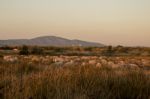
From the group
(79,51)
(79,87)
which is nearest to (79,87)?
(79,87)

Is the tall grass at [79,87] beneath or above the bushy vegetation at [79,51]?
above

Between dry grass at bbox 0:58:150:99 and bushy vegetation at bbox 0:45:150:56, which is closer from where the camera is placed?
dry grass at bbox 0:58:150:99

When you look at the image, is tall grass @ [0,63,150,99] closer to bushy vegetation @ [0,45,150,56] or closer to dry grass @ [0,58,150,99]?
dry grass @ [0,58,150,99]

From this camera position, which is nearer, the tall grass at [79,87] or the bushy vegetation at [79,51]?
the tall grass at [79,87]

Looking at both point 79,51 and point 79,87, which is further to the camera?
point 79,51

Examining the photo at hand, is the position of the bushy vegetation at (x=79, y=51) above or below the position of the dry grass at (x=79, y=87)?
below

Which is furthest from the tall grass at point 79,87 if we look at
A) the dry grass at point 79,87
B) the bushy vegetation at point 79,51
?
the bushy vegetation at point 79,51

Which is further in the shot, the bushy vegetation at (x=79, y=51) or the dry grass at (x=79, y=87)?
the bushy vegetation at (x=79, y=51)

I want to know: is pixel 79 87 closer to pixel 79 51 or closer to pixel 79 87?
pixel 79 87

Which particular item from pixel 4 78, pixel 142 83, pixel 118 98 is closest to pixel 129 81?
pixel 142 83

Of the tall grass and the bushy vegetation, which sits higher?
the tall grass

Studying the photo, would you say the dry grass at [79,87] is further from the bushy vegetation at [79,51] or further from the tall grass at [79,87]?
the bushy vegetation at [79,51]

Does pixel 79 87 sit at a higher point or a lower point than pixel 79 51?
higher

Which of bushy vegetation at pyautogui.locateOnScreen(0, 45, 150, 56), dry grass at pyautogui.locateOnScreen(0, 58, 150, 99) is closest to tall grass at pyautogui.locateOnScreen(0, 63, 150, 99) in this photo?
dry grass at pyautogui.locateOnScreen(0, 58, 150, 99)
